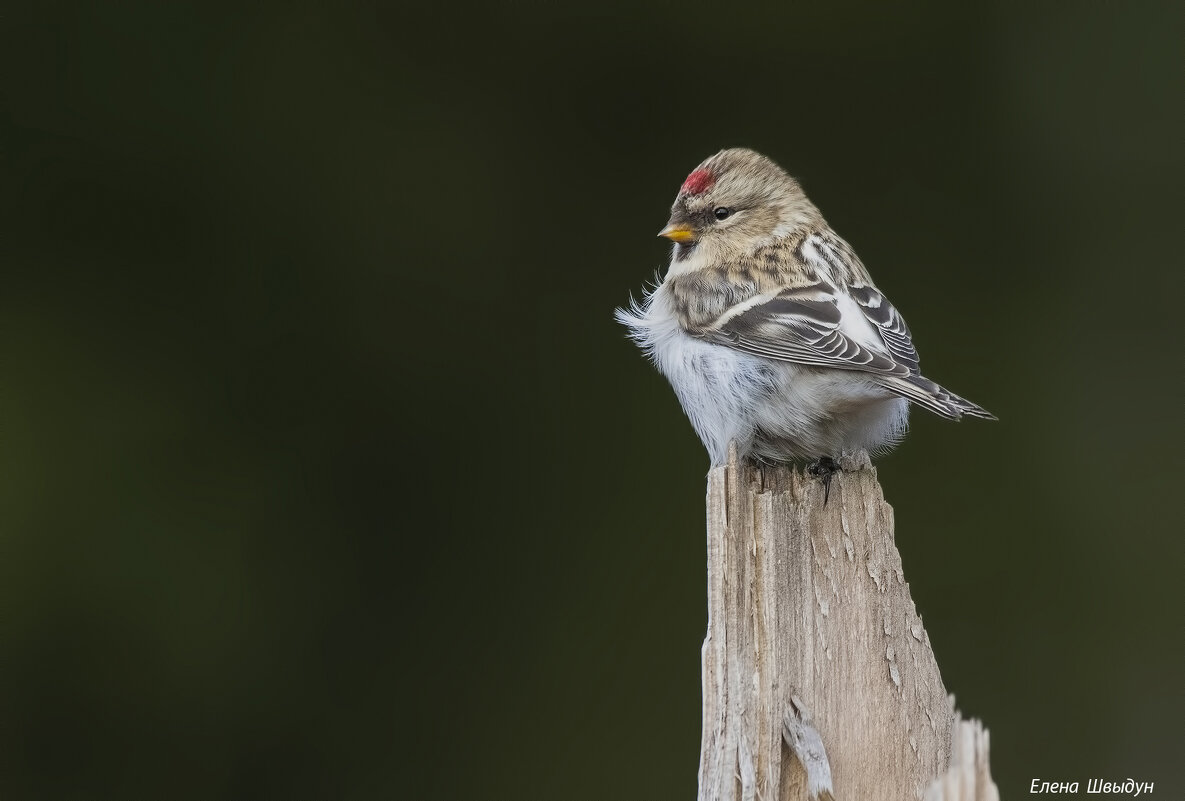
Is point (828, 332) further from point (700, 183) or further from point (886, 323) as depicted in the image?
point (700, 183)

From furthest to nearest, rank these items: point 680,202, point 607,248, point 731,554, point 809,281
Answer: point 607,248 < point 680,202 < point 809,281 < point 731,554

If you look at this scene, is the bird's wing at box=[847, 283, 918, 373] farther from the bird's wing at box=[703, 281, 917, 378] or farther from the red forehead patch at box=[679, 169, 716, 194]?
the red forehead patch at box=[679, 169, 716, 194]

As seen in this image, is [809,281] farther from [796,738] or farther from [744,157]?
[796,738]

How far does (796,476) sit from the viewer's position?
9.29 feet

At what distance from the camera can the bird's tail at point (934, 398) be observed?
272 cm

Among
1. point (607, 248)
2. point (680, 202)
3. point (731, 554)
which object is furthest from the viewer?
point (607, 248)

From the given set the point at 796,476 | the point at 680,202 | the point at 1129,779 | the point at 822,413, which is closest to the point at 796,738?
the point at 796,476

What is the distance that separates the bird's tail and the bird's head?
2.82 ft

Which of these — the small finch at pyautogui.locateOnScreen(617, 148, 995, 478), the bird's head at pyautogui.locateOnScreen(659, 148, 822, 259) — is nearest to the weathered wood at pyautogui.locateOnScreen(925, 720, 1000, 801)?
the small finch at pyautogui.locateOnScreen(617, 148, 995, 478)

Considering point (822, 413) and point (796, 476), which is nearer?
point (796, 476)

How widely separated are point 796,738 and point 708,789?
17cm

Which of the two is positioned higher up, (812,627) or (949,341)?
(949,341)

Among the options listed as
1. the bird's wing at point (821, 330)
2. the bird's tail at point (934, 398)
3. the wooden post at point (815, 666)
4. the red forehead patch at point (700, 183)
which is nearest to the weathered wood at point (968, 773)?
the wooden post at point (815, 666)

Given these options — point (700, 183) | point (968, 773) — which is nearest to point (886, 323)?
point (700, 183)
